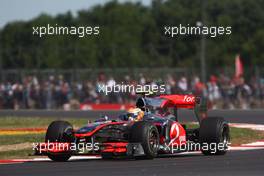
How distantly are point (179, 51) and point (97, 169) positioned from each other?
197 feet

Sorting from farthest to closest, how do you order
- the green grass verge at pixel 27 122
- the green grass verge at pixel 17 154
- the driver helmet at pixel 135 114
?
the green grass verge at pixel 27 122, the green grass verge at pixel 17 154, the driver helmet at pixel 135 114

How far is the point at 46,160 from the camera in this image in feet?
59.5

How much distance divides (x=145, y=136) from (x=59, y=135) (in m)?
1.65

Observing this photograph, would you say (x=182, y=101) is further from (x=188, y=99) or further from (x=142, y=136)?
(x=142, y=136)

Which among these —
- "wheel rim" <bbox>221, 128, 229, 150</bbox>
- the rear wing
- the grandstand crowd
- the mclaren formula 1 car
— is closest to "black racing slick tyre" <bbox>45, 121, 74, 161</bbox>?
the mclaren formula 1 car

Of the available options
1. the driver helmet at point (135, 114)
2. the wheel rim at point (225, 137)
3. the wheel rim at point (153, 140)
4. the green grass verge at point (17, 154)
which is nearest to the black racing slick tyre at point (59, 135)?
the driver helmet at point (135, 114)

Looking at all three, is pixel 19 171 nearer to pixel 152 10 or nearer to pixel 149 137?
pixel 149 137

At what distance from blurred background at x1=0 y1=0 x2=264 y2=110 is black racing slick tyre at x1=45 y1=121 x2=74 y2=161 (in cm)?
1012

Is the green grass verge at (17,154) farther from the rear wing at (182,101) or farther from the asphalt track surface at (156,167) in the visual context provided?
the rear wing at (182,101)

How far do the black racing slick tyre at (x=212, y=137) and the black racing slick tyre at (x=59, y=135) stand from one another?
2.60 meters

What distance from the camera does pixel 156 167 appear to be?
15719mm

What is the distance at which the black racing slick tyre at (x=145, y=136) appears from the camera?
16875 mm

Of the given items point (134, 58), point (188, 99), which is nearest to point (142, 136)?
point (188, 99)

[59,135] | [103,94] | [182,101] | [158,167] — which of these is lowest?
[158,167]
